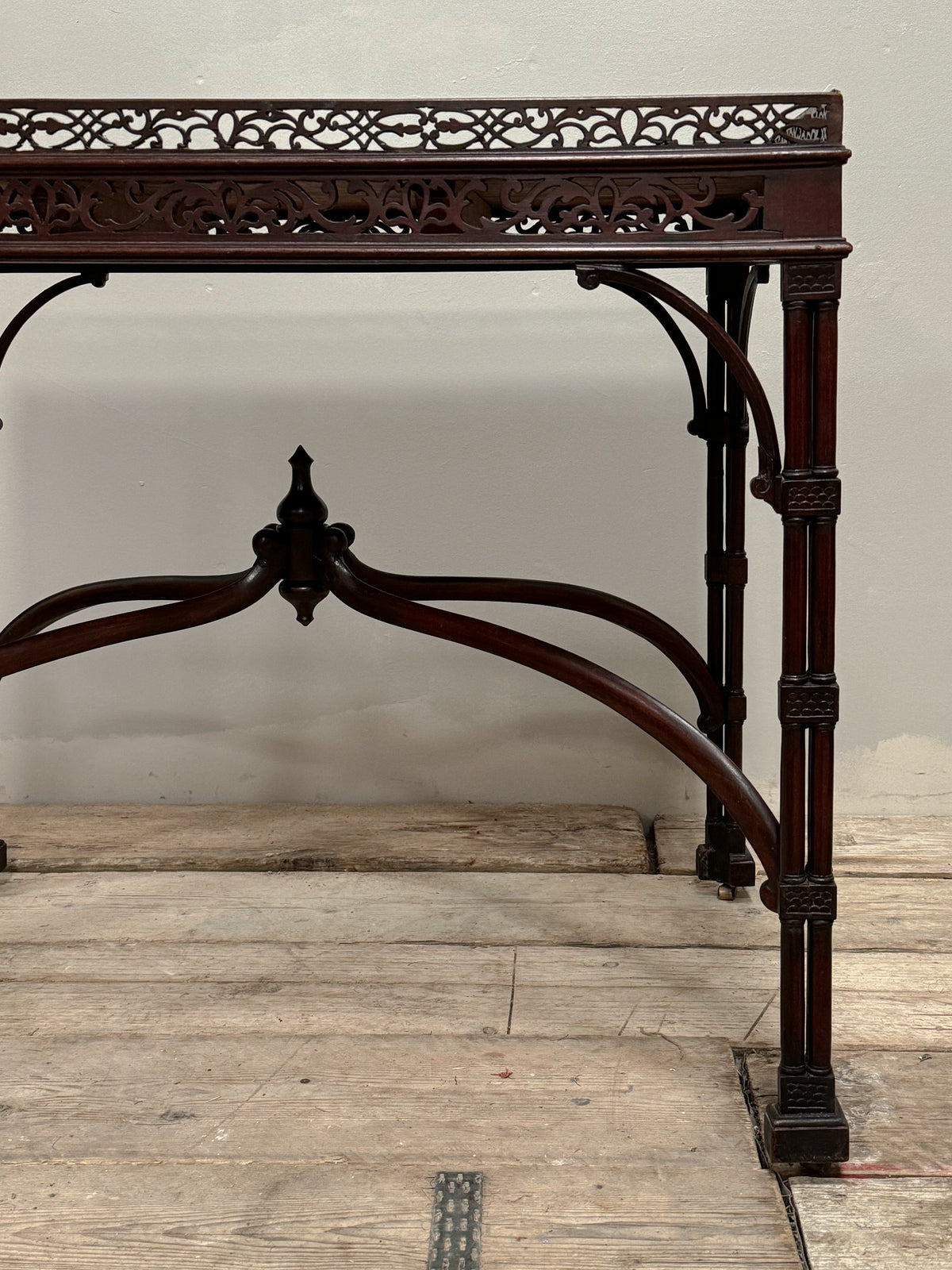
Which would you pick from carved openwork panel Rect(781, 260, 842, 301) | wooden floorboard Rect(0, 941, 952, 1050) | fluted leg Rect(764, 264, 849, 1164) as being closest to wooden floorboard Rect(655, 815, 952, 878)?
wooden floorboard Rect(0, 941, 952, 1050)

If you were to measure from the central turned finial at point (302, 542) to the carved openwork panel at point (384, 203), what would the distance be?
0.46 metres

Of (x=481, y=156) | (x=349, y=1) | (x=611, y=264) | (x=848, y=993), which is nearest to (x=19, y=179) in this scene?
(x=481, y=156)

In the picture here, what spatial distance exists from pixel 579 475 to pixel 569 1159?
4.69 feet

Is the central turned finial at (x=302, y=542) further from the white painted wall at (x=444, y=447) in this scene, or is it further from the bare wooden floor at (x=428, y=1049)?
the white painted wall at (x=444, y=447)

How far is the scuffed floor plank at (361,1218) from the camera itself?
1.15 meters

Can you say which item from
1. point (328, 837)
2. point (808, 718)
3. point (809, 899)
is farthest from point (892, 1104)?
point (328, 837)

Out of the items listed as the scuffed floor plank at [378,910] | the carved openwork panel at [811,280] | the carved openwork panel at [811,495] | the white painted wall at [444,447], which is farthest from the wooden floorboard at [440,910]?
the carved openwork panel at [811,280]

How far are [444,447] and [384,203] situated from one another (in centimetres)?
109

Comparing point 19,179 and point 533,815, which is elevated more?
point 19,179

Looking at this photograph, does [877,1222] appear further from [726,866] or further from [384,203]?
[384,203]

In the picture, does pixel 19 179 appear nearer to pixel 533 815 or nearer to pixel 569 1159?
pixel 569 1159

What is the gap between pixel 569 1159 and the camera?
1300mm

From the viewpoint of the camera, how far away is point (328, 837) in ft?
7.43

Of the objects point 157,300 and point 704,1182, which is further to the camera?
point 157,300
